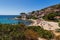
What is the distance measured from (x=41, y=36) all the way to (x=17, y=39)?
4261 millimetres

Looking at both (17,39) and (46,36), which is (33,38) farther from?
(46,36)

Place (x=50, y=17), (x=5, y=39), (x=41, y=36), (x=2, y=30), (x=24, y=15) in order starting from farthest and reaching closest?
(x=24, y=15) < (x=50, y=17) < (x=41, y=36) < (x=2, y=30) < (x=5, y=39)

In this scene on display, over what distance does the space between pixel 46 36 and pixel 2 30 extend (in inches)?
197

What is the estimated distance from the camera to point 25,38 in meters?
13.1

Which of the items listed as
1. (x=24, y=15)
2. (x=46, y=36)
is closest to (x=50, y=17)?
(x=24, y=15)

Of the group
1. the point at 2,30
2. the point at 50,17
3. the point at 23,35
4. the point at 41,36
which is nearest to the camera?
the point at 23,35

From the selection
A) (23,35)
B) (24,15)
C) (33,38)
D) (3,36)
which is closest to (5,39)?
(3,36)

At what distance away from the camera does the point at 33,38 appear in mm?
13594

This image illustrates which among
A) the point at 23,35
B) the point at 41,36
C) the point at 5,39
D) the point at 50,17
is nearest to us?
the point at 5,39

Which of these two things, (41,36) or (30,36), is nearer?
(30,36)

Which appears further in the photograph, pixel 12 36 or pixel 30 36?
pixel 30 36

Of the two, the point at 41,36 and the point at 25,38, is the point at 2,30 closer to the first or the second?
the point at 25,38

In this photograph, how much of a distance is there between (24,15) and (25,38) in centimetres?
7932

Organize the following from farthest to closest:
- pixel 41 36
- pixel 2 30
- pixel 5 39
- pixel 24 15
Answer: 1. pixel 24 15
2. pixel 41 36
3. pixel 2 30
4. pixel 5 39
